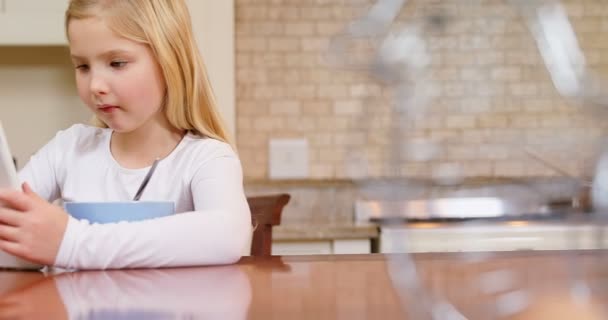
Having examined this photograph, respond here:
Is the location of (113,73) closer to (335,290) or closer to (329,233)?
(335,290)

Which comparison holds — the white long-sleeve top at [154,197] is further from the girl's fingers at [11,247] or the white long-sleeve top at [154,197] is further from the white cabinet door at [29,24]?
the white cabinet door at [29,24]

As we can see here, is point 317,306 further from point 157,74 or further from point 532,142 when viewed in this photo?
point 157,74

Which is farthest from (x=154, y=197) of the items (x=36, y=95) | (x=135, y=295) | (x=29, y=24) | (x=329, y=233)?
(x=36, y=95)

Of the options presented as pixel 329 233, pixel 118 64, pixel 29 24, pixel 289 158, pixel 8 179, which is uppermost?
pixel 29 24

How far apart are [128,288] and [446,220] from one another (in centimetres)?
148

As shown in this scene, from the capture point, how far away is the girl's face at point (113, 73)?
901mm

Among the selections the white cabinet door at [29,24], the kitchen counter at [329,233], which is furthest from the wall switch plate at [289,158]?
the white cabinet door at [29,24]

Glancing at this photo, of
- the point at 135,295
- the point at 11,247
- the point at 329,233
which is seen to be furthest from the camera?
the point at 329,233

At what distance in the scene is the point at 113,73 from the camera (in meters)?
0.91

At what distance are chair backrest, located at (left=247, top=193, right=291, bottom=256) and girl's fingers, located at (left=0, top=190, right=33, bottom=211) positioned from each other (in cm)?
47

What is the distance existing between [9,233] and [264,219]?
1.69ft

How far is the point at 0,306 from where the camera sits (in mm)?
510

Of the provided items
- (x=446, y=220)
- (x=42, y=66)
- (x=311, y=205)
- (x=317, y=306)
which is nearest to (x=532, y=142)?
(x=317, y=306)

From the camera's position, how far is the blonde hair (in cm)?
93
